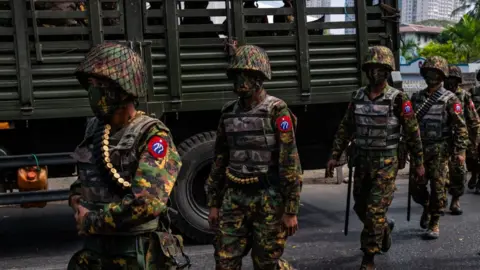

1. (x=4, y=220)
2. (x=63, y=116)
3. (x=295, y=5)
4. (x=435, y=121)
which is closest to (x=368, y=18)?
(x=295, y=5)

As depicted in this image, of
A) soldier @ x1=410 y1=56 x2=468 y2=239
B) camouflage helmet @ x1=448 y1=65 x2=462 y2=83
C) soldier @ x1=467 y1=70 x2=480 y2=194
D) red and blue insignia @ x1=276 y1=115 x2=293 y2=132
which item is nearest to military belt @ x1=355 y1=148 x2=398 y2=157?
soldier @ x1=410 y1=56 x2=468 y2=239

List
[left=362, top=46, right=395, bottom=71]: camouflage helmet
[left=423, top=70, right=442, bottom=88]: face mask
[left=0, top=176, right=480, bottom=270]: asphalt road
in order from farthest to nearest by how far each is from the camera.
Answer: [left=423, top=70, right=442, bottom=88]: face mask < [left=0, top=176, right=480, bottom=270]: asphalt road < [left=362, top=46, right=395, bottom=71]: camouflage helmet

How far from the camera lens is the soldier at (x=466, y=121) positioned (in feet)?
21.8

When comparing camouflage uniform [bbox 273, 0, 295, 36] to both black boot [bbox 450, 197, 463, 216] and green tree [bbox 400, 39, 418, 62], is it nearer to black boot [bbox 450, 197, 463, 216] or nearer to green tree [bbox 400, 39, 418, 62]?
black boot [bbox 450, 197, 463, 216]

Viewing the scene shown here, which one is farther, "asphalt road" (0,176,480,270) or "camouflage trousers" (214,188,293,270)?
"asphalt road" (0,176,480,270)

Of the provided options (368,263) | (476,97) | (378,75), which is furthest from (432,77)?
(476,97)

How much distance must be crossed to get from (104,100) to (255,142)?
1417 mm

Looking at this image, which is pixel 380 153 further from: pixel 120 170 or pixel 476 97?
pixel 476 97

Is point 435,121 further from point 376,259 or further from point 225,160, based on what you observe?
point 225,160

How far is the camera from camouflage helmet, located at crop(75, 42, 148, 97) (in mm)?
2365

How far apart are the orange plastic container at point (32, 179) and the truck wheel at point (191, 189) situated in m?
1.20

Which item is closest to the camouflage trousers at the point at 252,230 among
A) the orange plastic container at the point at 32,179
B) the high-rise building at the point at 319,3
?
the orange plastic container at the point at 32,179

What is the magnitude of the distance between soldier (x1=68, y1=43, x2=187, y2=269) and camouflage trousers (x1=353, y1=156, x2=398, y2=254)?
103 inches

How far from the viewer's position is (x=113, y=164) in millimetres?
2402
